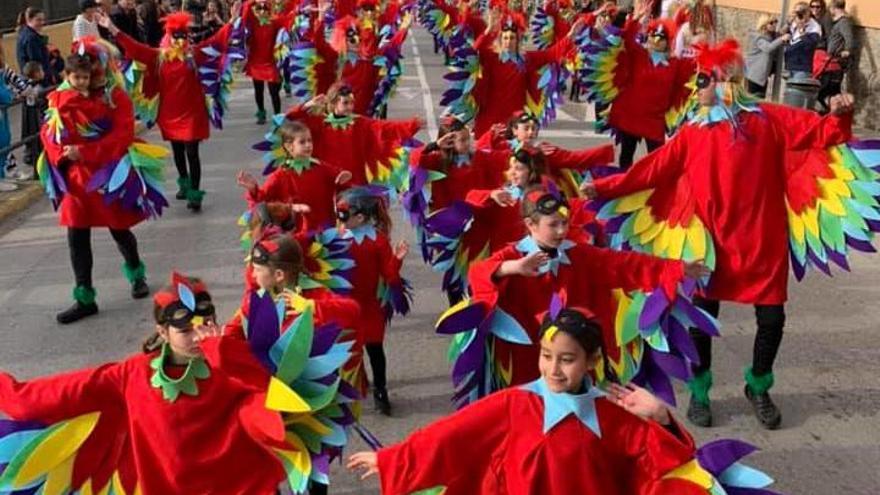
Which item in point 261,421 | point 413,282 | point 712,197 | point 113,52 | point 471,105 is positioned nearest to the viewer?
point 261,421

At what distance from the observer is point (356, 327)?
165 inches

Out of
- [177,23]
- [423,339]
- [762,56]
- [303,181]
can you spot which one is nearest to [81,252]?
[303,181]

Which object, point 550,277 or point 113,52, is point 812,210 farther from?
point 113,52

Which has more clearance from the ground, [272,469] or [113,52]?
[113,52]

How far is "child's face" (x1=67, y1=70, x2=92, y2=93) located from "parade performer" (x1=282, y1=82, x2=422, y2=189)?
4.38 feet

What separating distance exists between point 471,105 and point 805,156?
4.00 metres

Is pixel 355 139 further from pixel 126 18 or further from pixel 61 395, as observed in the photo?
pixel 126 18

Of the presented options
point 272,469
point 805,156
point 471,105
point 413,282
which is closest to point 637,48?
point 471,105

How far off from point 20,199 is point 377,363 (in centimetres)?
615

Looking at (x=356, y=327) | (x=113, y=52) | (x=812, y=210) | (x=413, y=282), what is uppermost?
(x=113, y=52)

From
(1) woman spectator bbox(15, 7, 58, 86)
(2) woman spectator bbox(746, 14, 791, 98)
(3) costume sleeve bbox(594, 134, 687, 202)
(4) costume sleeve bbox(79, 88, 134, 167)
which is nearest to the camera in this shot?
(3) costume sleeve bbox(594, 134, 687, 202)

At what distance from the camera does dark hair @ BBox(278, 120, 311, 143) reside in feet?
19.9

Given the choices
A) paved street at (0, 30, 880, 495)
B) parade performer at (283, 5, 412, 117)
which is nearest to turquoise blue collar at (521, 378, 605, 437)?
paved street at (0, 30, 880, 495)

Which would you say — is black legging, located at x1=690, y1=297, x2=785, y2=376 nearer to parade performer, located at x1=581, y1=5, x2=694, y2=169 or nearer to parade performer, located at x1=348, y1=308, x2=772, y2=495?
parade performer, located at x1=348, y1=308, x2=772, y2=495
